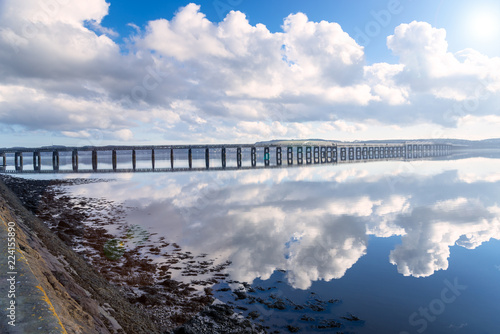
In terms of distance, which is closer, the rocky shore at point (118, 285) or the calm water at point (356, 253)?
the rocky shore at point (118, 285)

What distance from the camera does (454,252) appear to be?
13.8 m

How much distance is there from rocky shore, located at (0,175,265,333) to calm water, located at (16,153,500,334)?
96 centimetres

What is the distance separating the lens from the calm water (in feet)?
27.3

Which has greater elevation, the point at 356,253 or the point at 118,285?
the point at 118,285

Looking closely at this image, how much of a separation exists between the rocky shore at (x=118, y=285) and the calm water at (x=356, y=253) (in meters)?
0.96

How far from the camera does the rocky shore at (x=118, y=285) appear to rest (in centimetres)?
514

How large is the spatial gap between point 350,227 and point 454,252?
222 inches

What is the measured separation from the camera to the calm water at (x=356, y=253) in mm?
8312

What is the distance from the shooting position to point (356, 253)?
13.3m

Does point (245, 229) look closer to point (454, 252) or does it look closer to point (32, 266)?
point (454, 252)

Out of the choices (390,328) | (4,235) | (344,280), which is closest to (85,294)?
(4,235)

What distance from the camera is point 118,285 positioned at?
9.51 meters

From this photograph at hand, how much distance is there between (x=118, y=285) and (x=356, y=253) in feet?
33.2

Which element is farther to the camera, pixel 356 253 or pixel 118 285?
pixel 356 253
